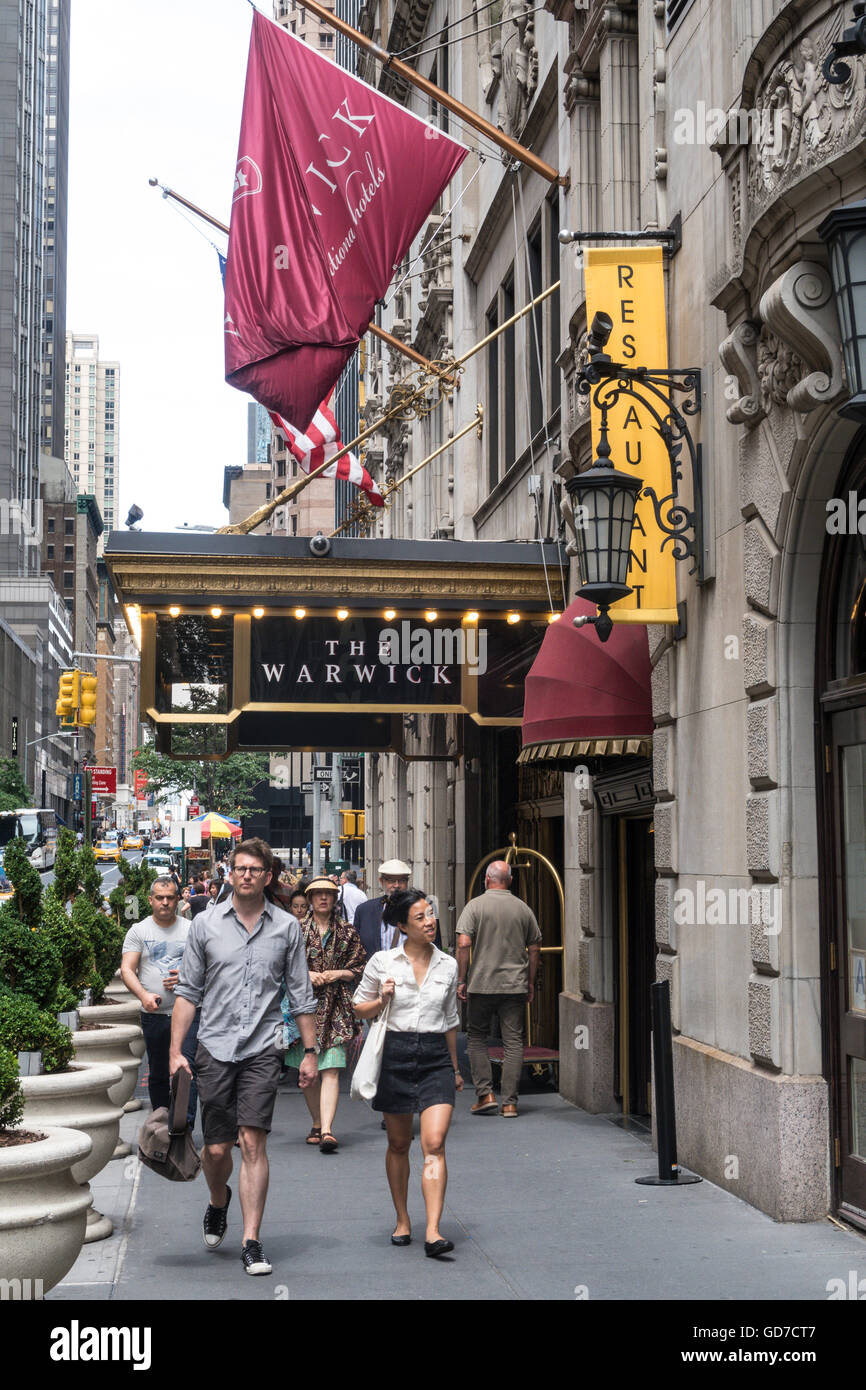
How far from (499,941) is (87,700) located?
1943 cm

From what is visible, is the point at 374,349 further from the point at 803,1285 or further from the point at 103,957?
the point at 803,1285

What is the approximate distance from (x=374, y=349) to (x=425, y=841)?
18141 millimetres

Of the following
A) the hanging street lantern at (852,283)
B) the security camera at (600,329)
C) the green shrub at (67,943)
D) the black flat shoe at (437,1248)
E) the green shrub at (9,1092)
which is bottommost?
Result: the black flat shoe at (437,1248)

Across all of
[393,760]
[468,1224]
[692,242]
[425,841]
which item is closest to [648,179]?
[692,242]

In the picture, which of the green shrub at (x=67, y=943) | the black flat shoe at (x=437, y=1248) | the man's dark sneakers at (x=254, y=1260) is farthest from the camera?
the green shrub at (x=67, y=943)

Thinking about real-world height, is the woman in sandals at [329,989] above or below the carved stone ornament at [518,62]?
below

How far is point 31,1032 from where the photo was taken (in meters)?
7.93

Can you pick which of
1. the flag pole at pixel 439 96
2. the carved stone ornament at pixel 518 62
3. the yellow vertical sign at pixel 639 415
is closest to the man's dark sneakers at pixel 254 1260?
the yellow vertical sign at pixel 639 415

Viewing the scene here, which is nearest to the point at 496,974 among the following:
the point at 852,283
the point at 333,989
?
the point at 333,989

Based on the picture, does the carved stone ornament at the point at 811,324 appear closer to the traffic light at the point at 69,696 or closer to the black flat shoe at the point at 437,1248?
the black flat shoe at the point at 437,1248

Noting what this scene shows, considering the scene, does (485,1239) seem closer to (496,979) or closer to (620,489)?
(620,489)

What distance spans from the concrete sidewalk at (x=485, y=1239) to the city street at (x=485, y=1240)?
0.01 meters

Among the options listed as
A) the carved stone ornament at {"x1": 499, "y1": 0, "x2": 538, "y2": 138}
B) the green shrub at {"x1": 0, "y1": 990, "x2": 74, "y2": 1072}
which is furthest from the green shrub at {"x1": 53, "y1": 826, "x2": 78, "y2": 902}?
the carved stone ornament at {"x1": 499, "y1": 0, "x2": 538, "y2": 138}

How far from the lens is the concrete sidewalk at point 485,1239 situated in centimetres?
747
